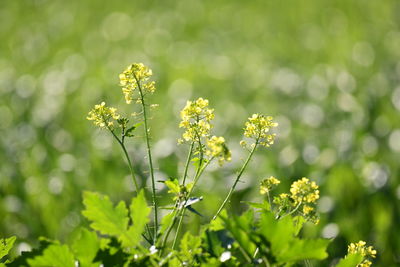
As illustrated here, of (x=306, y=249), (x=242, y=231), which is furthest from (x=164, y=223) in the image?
(x=306, y=249)

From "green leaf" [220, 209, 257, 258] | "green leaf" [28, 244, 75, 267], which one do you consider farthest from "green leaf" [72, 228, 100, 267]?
"green leaf" [220, 209, 257, 258]

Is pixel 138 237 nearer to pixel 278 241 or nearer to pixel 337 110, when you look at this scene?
pixel 278 241

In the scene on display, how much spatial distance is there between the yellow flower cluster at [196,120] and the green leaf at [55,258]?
1.13 feet

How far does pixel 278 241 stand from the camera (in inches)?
37.5

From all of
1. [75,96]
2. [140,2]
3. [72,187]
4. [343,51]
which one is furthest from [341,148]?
[140,2]

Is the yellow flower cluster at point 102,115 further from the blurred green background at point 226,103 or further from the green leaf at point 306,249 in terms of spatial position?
the blurred green background at point 226,103

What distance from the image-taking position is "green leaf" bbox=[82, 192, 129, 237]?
100 cm

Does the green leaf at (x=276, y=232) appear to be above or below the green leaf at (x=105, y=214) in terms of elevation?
below

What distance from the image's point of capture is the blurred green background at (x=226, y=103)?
3531mm

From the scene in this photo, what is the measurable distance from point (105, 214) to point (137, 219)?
2.6 inches

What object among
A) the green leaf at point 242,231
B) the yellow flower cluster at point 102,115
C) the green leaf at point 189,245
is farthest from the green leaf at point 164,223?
the yellow flower cluster at point 102,115

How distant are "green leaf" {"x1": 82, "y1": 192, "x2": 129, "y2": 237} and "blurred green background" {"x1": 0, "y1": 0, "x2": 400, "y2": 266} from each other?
0.96 metres

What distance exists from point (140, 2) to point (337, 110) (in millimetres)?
8281

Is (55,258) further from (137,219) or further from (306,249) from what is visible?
(306,249)
